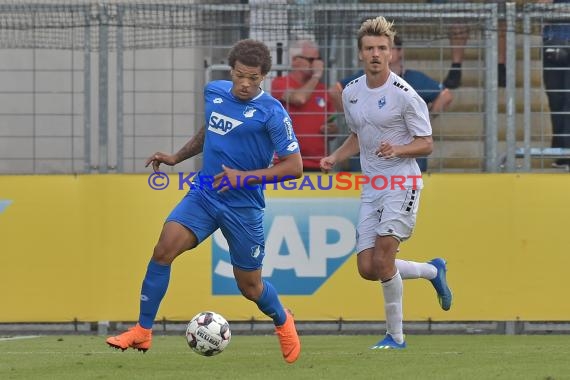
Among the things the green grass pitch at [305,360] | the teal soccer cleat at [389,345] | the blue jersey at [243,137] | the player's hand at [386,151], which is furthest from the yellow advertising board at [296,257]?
the blue jersey at [243,137]

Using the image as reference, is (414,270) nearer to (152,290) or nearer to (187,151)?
(187,151)

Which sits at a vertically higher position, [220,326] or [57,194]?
[57,194]

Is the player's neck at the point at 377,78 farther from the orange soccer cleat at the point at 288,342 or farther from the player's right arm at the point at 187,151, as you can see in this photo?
the orange soccer cleat at the point at 288,342

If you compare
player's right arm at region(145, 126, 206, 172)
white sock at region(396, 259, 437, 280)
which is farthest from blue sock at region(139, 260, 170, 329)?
white sock at region(396, 259, 437, 280)

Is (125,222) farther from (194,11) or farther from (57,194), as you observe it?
(194,11)

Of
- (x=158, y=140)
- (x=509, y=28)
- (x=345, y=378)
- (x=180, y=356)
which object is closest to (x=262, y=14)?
(x=158, y=140)

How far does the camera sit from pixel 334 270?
12836 millimetres

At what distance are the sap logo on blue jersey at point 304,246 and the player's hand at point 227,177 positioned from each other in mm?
3740

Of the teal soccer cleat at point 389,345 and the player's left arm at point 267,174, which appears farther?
the teal soccer cleat at point 389,345

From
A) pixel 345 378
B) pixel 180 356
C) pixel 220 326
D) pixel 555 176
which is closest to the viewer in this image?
pixel 345 378

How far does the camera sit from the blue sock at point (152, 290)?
921 centimetres

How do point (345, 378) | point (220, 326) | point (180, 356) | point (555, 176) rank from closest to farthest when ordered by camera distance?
point (345, 378) < point (220, 326) < point (180, 356) < point (555, 176)

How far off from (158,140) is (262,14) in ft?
5.14

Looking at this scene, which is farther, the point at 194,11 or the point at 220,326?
the point at 194,11
